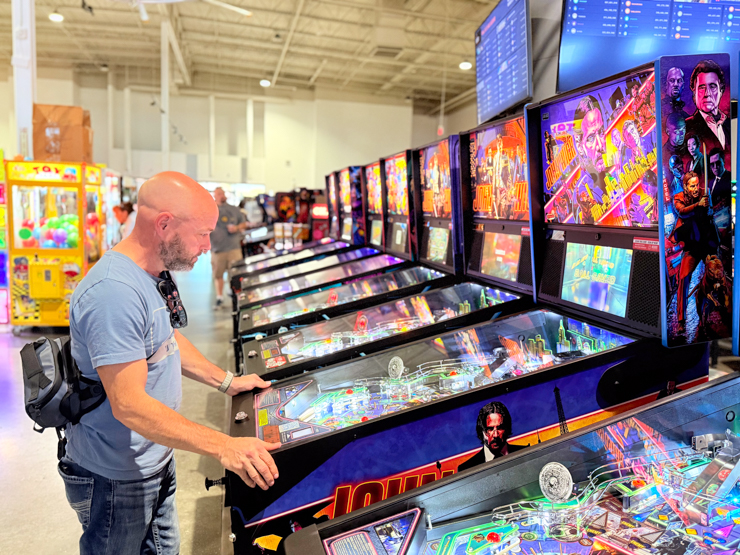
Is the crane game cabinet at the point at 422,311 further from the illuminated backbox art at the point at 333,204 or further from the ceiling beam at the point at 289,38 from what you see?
the ceiling beam at the point at 289,38

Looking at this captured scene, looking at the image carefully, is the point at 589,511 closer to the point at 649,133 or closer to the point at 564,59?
the point at 649,133

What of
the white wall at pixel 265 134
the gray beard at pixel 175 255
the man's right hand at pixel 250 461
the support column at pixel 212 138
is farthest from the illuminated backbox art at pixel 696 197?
the support column at pixel 212 138

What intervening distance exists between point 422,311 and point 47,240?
4.38 meters

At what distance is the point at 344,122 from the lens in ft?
49.0

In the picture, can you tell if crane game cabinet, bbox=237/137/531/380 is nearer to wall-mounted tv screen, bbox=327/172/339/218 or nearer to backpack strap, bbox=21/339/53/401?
backpack strap, bbox=21/339/53/401

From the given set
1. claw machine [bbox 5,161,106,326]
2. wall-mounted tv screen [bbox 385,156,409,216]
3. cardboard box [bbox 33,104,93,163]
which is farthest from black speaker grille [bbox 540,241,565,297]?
cardboard box [bbox 33,104,93,163]

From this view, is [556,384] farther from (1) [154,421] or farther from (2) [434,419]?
(1) [154,421]

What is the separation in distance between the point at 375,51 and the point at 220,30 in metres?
3.18

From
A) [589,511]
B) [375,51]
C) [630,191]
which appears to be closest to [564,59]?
[630,191]

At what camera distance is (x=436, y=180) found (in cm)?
327

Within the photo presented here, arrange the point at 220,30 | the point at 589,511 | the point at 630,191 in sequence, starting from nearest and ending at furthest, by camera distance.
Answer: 1. the point at 589,511
2. the point at 630,191
3. the point at 220,30

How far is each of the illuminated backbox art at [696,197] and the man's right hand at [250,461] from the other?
1.09 meters

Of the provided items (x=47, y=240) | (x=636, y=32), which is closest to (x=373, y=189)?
(x=636, y=32)

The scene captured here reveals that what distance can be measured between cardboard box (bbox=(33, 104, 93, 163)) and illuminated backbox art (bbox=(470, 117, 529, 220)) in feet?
15.2
